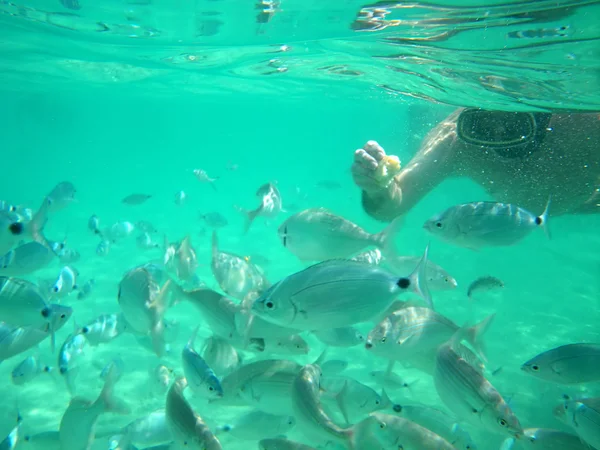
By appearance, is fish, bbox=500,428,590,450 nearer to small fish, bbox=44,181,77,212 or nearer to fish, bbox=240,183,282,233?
fish, bbox=240,183,282,233

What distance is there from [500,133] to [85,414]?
23.8 feet

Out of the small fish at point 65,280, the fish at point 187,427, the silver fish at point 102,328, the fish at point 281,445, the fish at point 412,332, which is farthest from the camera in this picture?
the small fish at point 65,280

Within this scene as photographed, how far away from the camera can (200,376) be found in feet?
9.34

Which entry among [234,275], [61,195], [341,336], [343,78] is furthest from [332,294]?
[343,78]

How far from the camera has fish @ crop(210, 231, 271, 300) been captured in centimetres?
434

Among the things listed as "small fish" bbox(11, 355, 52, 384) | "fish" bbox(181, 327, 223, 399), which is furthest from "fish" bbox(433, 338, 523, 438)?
"small fish" bbox(11, 355, 52, 384)

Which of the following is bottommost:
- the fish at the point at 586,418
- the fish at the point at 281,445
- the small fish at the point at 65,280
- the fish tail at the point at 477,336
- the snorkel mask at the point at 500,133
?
the small fish at the point at 65,280

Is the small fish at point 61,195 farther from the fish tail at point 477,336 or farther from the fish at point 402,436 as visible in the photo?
the fish tail at point 477,336

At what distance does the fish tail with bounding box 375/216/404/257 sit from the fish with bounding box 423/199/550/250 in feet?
1.80

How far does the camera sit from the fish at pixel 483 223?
373cm

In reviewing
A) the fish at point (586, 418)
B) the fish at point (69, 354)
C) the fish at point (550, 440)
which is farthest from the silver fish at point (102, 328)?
the fish at point (586, 418)

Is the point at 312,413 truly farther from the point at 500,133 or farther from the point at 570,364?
the point at 500,133

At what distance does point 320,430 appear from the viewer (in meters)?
2.76

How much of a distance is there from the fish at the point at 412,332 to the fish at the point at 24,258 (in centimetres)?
445
